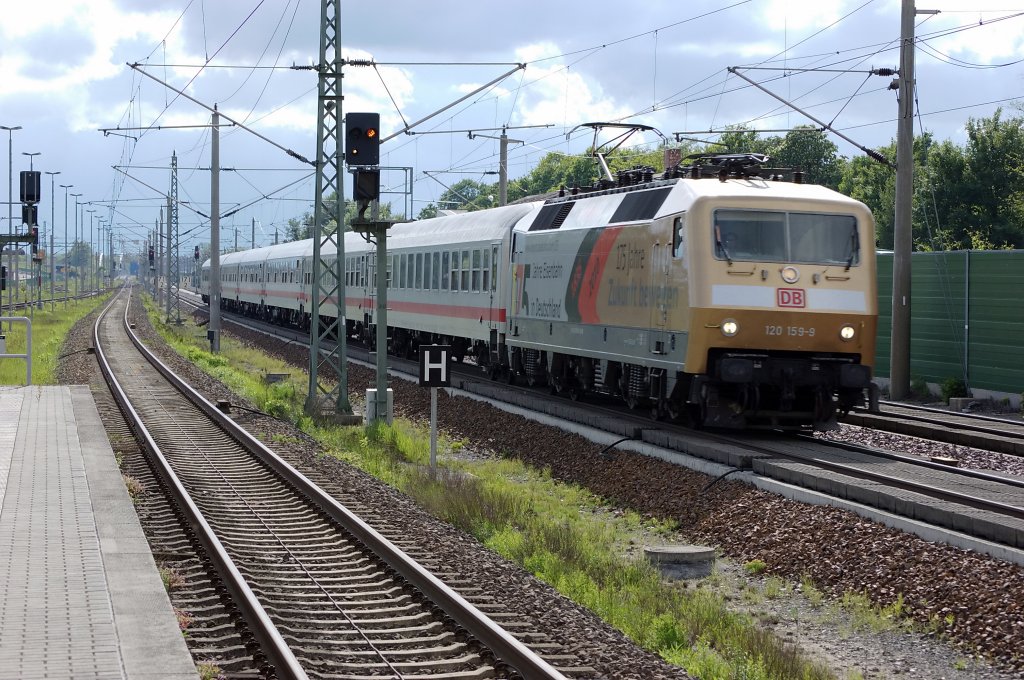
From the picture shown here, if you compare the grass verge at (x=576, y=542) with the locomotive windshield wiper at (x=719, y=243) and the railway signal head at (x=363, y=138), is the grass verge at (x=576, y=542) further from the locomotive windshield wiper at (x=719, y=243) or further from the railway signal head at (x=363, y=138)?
the railway signal head at (x=363, y=138)

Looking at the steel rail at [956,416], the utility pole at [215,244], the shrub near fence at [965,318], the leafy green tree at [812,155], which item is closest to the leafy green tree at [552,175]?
the leafy green tree at [812,155]

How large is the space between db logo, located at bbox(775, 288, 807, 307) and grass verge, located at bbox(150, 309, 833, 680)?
341cm

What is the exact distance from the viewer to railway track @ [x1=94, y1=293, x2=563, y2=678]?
25.4 feet

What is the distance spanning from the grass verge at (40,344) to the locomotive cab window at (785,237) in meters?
18.6

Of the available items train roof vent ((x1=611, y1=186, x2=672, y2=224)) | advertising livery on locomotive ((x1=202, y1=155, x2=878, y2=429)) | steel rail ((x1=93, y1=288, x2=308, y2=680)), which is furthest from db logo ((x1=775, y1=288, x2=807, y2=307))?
steel rail ((x1=93, y1=288, x2=308, y2=680))

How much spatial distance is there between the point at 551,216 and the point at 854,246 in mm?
7408

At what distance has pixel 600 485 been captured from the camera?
15.9 meters

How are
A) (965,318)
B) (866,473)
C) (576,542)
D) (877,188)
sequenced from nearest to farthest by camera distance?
(576,542) < (866,473) < (965,318) < (877,188)

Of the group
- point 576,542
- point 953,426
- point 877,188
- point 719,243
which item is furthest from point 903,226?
point 877,188

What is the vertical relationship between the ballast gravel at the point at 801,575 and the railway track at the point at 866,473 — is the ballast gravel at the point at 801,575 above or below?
below

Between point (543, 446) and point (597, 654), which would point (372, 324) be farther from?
point (597, 654)

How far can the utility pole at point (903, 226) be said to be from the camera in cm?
2417

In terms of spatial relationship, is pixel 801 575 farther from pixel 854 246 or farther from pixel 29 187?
pixel 29 187

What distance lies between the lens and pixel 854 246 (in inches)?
660
